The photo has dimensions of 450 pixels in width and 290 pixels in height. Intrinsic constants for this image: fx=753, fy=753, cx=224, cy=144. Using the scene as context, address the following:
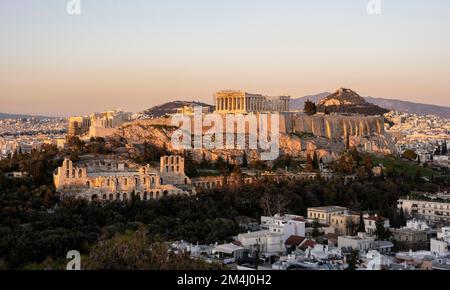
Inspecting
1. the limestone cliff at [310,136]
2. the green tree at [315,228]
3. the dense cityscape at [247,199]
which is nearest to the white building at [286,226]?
the dense cityscape at [247,199]

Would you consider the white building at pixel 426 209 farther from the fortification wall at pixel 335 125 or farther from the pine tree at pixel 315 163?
the fortification wall at pixel 335 125

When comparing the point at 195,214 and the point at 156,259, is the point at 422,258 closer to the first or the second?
the point at 156,259

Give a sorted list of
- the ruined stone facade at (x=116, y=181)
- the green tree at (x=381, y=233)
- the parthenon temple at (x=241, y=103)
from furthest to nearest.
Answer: the parthenon temple at (x=241, y=103) < the ruined stone facade at (x=116, y=181) < the green tree at (x=381, y=233)

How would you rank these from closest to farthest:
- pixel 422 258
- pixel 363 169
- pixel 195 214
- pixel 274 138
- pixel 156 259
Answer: pixel 156 259 → pixel 422 258 → pixel 195 214 → pixel 363 169 → pixel 274 138

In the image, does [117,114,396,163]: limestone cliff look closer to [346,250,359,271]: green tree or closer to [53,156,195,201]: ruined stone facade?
[53,156,195,201]: ruined stone facade
